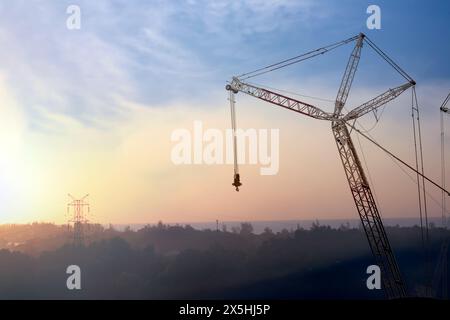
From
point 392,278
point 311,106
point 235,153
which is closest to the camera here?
point 235,153

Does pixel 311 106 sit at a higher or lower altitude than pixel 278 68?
lower

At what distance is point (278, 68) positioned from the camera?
6538 cm
